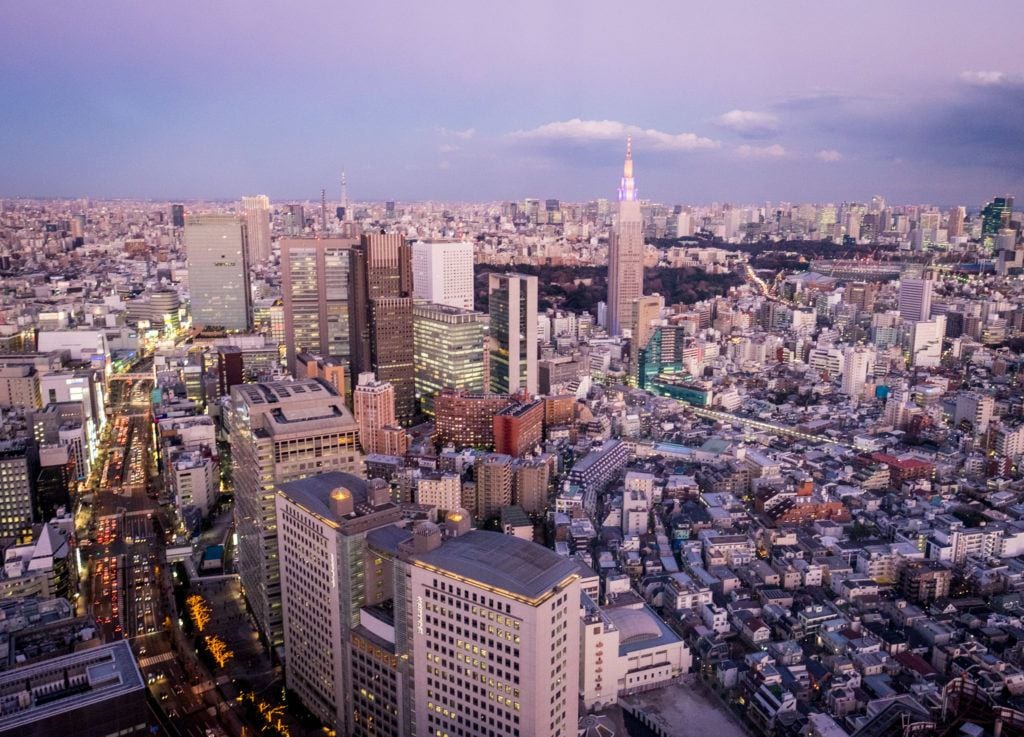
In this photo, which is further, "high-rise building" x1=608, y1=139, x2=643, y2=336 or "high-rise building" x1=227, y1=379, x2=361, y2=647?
"high-rise building" x1=608, y1=139, x2=643, y2=336

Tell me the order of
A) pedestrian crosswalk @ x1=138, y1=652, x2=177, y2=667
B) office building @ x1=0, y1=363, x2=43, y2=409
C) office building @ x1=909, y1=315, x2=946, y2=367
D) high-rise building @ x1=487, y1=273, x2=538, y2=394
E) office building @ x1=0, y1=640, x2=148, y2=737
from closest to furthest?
1. office building @ x1=0, y1=640, x2=148, y2=737
2. pedestrian crosswalk @ x1=138, y1=652, x2=177, y2=667
3. office building @ x1=0, y1=363, x2=43, y2=409
4. high-rise building @ x1=487, y1=273, x2=538, y2=394
5. office building @ x1=909, y1=315, x2=946, y2=367

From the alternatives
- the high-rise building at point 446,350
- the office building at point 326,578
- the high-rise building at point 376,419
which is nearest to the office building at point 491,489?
the high-rise building at point 376,419

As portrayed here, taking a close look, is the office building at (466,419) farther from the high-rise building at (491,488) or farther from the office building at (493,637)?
the office building at (493,637)

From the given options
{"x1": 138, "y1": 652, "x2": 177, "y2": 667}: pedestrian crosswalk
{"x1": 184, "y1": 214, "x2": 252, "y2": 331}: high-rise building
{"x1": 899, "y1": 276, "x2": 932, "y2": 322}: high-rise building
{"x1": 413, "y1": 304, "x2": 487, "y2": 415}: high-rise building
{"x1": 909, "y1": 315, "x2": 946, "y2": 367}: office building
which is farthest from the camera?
{"x1": 899, "y1": 276, "x2": 932, "y2": 322}: high-rise building

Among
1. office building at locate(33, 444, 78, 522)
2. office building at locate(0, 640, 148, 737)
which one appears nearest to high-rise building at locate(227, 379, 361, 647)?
office building at locate(0, 640, 148, 737)

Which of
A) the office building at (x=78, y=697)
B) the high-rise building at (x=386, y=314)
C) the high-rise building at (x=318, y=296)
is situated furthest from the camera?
the high-rise building at (x=318, y=296)

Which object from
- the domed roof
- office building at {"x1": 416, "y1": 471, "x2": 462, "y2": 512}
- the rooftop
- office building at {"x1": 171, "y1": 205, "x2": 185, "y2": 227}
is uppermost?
office building at {"x1": 171, "y1": 205, "x2": 185, "y2": 227}

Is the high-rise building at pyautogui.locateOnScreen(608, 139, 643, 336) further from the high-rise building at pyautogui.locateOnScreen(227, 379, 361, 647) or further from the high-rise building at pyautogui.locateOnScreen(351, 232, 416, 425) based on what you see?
the high-rise building at pyautogui.locateOnScreen(227, 379, 361, 647)
